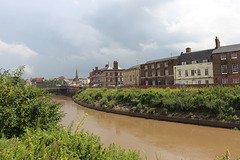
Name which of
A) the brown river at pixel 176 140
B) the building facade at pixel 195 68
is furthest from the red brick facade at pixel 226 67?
the brown river at pixel 176 140

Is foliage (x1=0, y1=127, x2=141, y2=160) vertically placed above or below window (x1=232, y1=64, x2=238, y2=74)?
below

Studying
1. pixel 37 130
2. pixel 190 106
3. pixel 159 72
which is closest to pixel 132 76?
pixel 159 72

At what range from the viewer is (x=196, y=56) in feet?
124

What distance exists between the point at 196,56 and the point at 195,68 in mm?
4078

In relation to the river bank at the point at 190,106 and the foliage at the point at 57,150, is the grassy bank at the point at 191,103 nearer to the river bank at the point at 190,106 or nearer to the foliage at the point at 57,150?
the river bank at the point at 190,106

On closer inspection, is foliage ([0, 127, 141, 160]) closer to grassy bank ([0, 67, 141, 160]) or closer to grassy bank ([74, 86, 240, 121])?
grassy bank ([0, 67, 141, 160])

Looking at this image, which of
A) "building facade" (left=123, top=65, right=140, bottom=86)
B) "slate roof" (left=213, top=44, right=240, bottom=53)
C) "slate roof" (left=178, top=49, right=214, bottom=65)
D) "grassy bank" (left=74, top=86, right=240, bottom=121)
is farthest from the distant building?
"slate roof" (left=213, top=44, right=240, bottom=53)

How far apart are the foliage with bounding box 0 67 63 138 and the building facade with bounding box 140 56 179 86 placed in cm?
3565

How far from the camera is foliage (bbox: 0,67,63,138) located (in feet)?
23.6

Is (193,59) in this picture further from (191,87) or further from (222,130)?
(222,130)

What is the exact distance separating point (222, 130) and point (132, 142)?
9.31 m

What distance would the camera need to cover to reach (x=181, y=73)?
37781 mm

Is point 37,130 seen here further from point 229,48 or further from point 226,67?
point 229,48

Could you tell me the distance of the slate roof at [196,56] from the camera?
1413 inches
